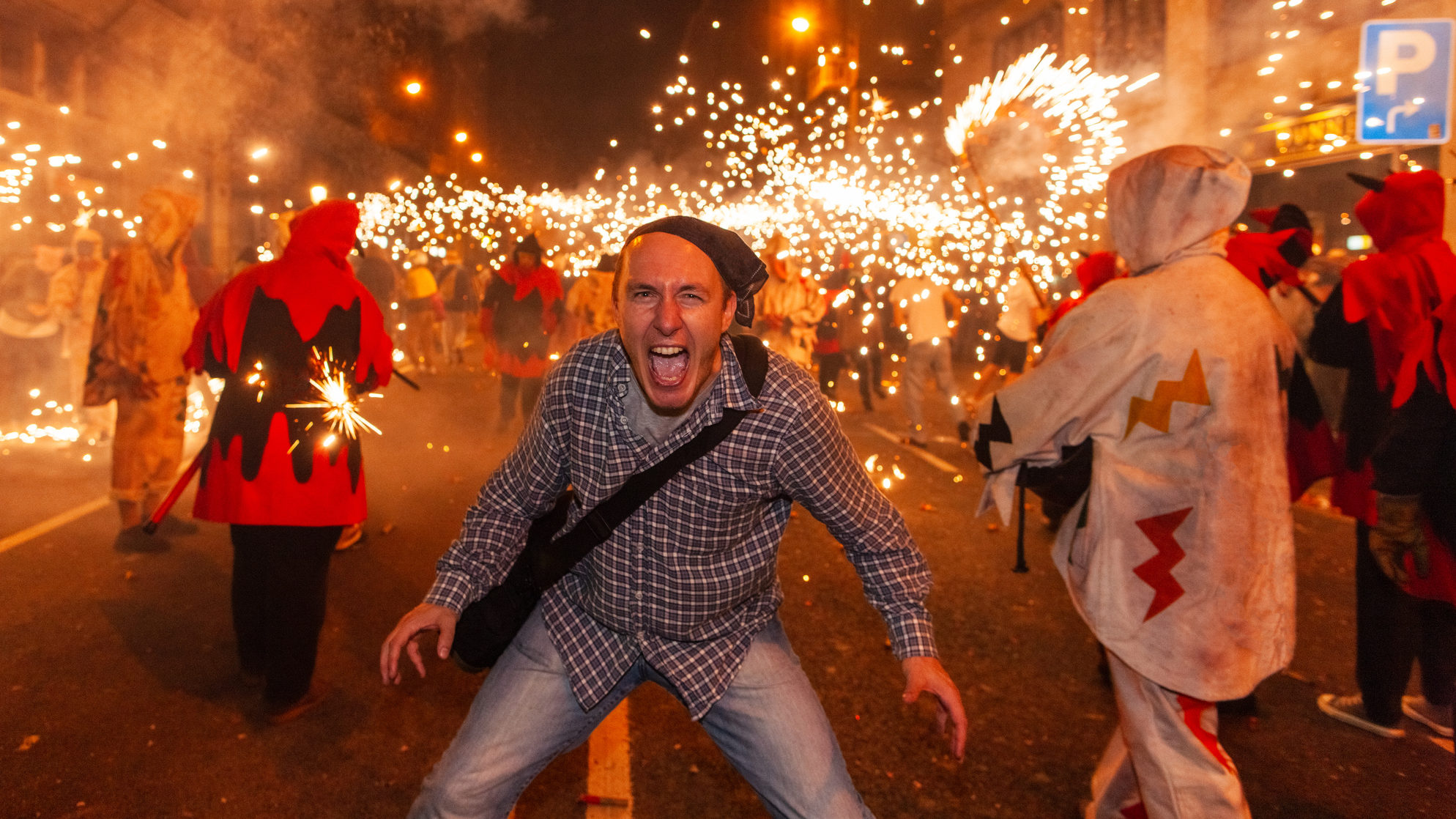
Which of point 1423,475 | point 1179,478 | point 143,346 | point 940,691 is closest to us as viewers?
point 940,691

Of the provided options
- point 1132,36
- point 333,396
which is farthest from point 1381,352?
point 1132,36

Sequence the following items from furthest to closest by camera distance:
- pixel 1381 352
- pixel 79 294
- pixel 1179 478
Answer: pixel 79 294 → pixel 1381 352 → pixel 1179 478

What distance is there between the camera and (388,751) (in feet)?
11.4

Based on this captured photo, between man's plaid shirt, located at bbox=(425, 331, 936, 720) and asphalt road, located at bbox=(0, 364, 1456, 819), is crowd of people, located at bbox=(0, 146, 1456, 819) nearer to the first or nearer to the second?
man's plaid shirt, located at bbox=(425, 331, 936, 720)

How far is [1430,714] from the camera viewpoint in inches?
152

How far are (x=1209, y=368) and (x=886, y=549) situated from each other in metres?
1.15

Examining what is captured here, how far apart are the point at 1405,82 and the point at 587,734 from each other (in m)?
8.30

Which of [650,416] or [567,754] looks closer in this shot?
[650,416]

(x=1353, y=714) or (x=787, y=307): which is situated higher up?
(x=787, y=307)

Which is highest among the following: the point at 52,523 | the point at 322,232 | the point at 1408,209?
the point at 322,232

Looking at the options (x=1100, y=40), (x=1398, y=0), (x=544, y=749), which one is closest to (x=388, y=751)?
(x=544, y=749)

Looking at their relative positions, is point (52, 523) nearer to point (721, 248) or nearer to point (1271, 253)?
point (721, 248)

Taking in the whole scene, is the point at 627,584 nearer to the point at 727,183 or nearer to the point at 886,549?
the point at 886,549

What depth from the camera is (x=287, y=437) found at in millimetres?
3594
